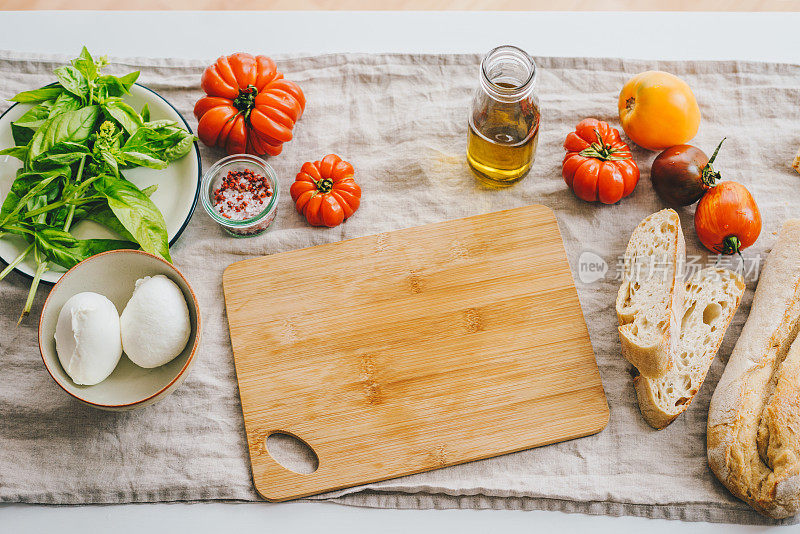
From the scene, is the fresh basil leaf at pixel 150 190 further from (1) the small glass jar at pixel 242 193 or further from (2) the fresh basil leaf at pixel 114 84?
(2) the fresh basil leaf at pixel 114 84

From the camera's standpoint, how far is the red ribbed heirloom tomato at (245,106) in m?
1.54

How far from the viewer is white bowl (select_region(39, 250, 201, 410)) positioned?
4.30 ft

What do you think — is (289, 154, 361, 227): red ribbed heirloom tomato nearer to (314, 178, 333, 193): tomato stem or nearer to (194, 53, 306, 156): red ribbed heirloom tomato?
(314, 178, 333, 193): tomato stem

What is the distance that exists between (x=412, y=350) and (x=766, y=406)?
0.75 m

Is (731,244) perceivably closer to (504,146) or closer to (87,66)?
(504,146)

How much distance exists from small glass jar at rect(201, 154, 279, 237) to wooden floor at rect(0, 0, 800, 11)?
0.57 meters

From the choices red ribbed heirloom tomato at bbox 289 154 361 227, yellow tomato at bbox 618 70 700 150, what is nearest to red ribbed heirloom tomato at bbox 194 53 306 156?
red ribbed heirloom tomato at bbox 289 154 361 227

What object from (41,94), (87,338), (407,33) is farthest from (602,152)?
(41,94)

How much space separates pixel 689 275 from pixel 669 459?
1.41 feet

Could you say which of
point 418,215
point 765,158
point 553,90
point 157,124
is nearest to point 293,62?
point 157,124

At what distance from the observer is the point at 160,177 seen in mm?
1558

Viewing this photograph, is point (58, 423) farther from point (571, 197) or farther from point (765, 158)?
point (765, 158)

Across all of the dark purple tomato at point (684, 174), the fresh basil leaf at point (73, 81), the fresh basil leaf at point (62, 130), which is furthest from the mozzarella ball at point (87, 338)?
the dark purple tomato at point (684, 174)

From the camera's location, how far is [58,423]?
144 centimetres
